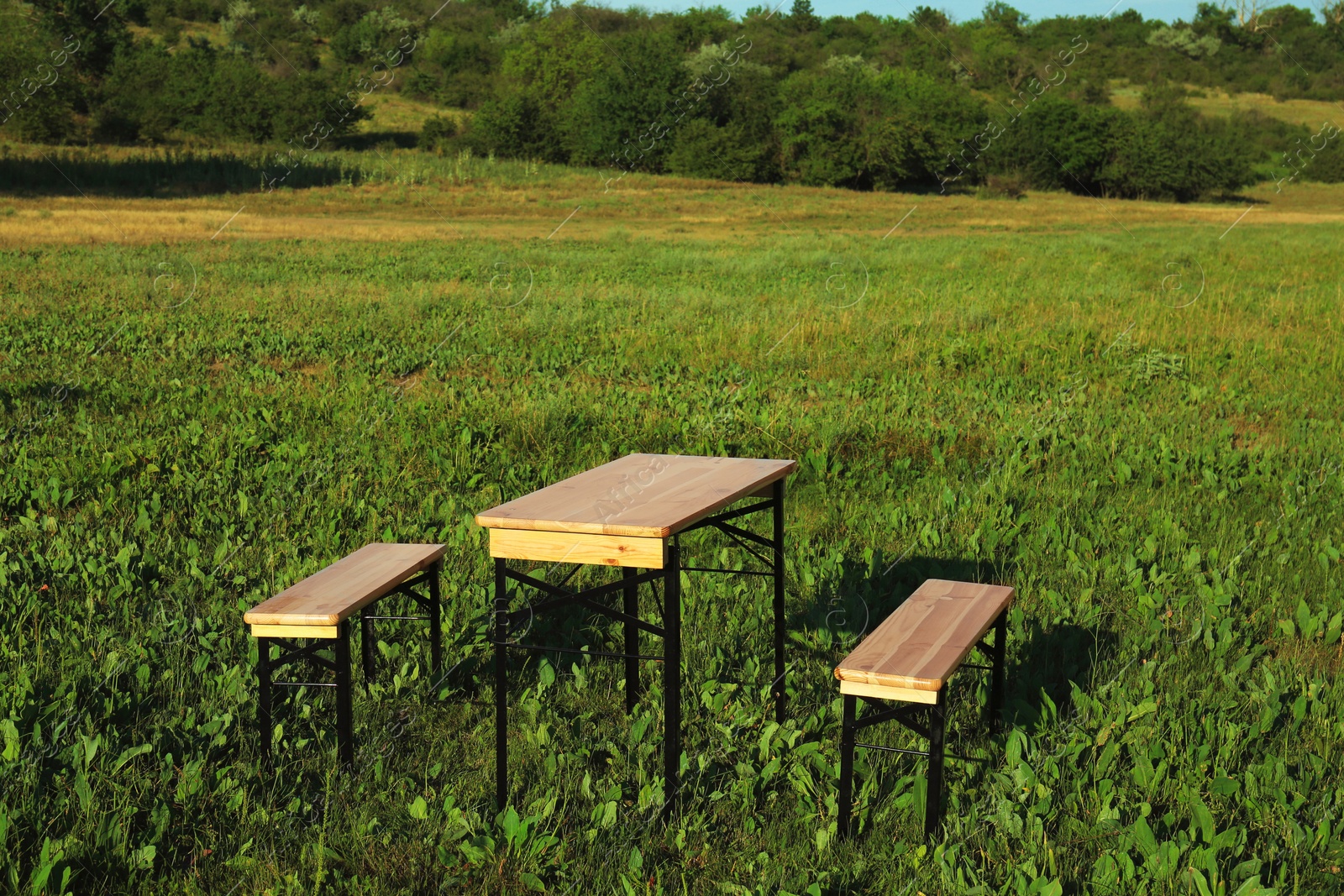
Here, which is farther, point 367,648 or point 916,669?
point 367,648

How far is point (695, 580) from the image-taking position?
5621 millimetres

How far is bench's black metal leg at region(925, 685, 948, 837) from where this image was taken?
3.27 m

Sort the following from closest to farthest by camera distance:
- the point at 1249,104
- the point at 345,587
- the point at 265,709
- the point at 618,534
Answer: the point at 618,534, the point at 265,709, the point at 345,587, the point at 1249,104

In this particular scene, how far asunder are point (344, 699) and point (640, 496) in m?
1.23

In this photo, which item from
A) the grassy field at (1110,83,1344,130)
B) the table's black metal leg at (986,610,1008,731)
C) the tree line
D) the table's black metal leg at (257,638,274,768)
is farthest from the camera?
the grassy field at (1110,83,1344,130)

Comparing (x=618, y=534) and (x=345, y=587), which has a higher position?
(x=618, y=534)

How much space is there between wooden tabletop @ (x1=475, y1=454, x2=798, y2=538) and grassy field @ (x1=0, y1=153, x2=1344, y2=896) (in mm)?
902

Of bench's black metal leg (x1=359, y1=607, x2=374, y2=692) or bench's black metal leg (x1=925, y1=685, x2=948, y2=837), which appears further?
bench's black metal leg (x1=359, y1=607, x2=374, y2=692)

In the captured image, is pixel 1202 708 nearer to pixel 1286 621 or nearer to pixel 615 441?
pixel 1286 621

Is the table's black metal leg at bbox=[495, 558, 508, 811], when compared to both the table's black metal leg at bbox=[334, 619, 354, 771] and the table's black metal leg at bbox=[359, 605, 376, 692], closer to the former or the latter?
the table's black metal leg at bbox=[334, 619, 354, 771]

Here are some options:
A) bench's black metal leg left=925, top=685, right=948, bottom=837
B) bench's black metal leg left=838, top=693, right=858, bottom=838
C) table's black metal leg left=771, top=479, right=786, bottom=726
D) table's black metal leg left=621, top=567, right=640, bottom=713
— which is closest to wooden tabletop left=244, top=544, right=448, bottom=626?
table's black metal leg left=621, top=567, right=640, bottom=713

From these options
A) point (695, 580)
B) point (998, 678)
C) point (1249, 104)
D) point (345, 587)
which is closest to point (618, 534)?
point (345, 587)

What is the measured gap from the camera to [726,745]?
4.09 m

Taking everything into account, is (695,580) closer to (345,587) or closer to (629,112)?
(345,587)
